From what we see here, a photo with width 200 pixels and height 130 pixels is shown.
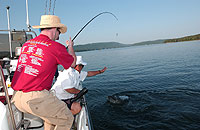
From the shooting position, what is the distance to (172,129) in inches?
190

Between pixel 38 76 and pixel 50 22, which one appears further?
pixel 50 22

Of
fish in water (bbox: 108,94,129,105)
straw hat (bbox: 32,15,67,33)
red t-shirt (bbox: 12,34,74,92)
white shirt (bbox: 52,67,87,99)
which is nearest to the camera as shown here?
red t-shirt (bbox: 12,34,74,92)

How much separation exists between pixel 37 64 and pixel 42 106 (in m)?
0.59

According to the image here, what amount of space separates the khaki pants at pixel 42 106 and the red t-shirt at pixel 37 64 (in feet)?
0.30

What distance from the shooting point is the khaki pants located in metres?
1.89

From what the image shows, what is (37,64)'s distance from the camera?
1850mm

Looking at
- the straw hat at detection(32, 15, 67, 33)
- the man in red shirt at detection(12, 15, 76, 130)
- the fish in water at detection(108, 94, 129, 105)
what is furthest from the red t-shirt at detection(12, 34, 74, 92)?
the fish in water at detection(108, 94, 129, 105)

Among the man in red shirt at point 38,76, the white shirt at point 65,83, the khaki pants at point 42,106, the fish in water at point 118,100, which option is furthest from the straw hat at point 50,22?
the fish in water at point 118,100

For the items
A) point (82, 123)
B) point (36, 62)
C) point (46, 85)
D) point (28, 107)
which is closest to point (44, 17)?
point (36, 62)

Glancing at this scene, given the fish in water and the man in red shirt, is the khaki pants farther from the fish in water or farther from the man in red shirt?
the fish in water

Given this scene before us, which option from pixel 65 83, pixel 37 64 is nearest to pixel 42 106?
pixel 37 64

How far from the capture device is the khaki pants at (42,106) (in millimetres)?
1894

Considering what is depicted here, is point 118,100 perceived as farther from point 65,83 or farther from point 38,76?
point 38,76

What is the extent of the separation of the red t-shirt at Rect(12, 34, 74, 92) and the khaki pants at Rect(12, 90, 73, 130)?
0.09 m
